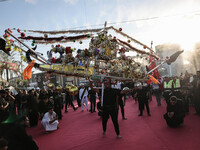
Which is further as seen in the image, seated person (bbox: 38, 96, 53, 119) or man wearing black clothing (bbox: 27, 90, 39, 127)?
man wearing black clothing (bbox: 27, 90, 39, 127)

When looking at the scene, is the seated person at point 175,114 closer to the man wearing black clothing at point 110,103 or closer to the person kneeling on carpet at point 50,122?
the man wearing black clothing at point 110,103

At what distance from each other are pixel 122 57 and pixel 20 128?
3463mm

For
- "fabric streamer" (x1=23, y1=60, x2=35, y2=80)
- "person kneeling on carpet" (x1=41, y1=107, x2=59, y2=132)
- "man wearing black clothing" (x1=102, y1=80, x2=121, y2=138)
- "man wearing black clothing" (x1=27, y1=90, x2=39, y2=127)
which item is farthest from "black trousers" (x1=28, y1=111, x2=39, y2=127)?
Result: "man wearing black clothing" (x1=102, y1=80, x2=121, y2=138)

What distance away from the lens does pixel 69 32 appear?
199 inches

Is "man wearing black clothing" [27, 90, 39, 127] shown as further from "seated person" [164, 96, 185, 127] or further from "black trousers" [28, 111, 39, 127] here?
"seated person" [164, 96, 185, 127]

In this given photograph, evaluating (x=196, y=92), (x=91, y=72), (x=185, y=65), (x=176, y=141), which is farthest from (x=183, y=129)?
(x=185, y=65)

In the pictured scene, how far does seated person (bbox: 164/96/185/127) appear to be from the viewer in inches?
182

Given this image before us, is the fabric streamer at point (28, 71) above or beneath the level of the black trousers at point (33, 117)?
above

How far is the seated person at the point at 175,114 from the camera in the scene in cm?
462

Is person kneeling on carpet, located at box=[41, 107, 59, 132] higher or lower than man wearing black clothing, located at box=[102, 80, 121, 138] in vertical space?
lower

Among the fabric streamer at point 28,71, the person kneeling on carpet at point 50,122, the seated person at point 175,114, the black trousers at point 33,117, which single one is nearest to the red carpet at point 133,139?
the seated person at point 175,114

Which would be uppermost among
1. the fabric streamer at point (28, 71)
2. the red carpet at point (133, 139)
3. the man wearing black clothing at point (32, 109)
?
the fabric streamer at point (28, 71)

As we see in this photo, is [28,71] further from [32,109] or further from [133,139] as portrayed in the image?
[133,139]

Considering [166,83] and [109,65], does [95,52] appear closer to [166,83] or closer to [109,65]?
[109,65]
